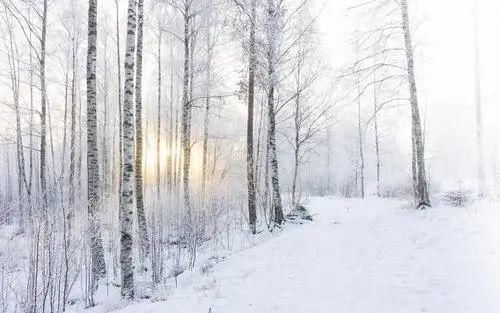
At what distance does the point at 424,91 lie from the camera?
21.8 meters

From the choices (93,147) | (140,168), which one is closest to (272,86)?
(140,168)

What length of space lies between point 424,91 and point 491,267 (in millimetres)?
18249

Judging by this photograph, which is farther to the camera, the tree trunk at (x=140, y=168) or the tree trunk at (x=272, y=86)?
the tree trunk at (x=272, y=86)

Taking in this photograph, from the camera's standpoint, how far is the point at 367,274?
593cm

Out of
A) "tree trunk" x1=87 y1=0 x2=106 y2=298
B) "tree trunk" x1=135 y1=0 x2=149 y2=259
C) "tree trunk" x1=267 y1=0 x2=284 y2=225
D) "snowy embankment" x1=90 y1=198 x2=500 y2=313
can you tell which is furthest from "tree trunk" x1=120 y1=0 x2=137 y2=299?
"tree trunk" x1=267 y1=0 x2=284 y2=225

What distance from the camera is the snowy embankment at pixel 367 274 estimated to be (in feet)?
15.6

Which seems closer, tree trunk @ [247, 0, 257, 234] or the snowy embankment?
the snowy embankment

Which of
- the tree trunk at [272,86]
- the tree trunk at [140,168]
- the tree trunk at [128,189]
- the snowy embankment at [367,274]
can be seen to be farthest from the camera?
the tree trunk at [272,86]

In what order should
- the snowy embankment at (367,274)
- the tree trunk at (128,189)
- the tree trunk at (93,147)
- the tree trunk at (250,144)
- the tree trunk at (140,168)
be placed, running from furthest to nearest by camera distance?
the tree trunk at (250,144) → the tree trunk at (140,168) → the tree trunk at (93,147) → the tree trunk at (128,189) → the snowy embankment at (367,274)

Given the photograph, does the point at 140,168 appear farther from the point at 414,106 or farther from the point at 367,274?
the point at 414,106

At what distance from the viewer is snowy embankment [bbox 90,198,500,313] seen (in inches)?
187

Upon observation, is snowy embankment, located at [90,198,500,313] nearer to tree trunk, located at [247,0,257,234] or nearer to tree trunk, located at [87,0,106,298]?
tree trunk, located at [87,0,106,298]

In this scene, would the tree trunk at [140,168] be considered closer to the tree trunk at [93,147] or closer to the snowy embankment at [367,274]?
the tree trunk at [93,147]

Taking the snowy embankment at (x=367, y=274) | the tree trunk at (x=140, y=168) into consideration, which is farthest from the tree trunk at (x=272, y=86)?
the tree trunk at (x=140, y=168)
